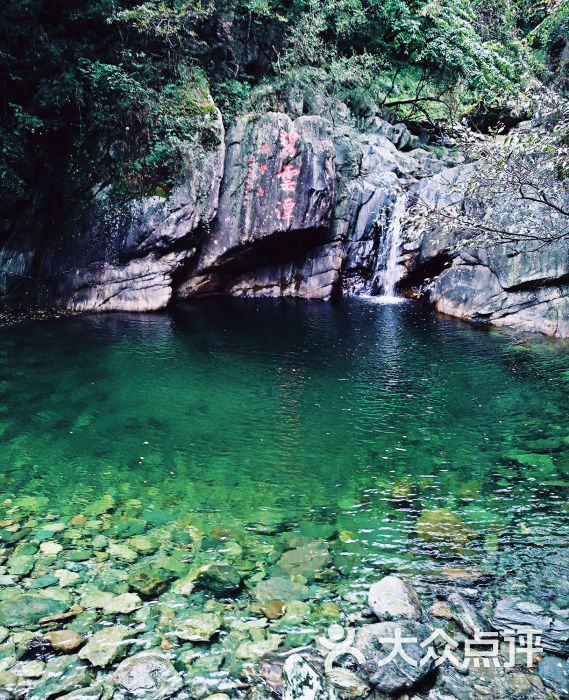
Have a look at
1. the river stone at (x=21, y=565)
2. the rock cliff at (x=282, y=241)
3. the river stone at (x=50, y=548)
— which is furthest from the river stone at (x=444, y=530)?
the rock cliff at (x=282, y=241)

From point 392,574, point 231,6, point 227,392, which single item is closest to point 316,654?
point 392,574

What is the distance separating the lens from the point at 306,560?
3844mm

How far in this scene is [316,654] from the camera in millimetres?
2934

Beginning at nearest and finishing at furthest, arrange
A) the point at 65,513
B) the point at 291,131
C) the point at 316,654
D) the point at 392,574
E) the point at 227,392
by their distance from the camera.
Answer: the point at 316,654
the point at 392,574
the point at 65,513
the point at 227,392
the point at 291,131

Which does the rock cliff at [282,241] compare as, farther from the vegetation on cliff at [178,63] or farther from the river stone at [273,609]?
the river stone at [273,609]

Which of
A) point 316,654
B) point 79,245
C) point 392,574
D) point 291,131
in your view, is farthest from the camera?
point 291,131

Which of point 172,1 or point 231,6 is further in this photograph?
point 231,6

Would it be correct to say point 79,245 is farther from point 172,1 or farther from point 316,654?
point 316,654

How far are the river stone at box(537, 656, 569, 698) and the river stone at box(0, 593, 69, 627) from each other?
310 cm

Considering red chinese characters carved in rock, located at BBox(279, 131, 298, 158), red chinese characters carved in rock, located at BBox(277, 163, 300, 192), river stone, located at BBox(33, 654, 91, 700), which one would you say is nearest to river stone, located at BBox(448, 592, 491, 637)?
river stone, located at BBox(33, 654, 91, 700)

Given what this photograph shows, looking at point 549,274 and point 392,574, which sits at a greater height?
point 549,274

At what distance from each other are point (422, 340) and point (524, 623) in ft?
27.5

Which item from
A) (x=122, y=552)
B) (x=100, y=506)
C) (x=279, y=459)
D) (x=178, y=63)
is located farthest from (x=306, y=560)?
(x=178, y=63)

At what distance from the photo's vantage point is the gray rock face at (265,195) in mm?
15141
